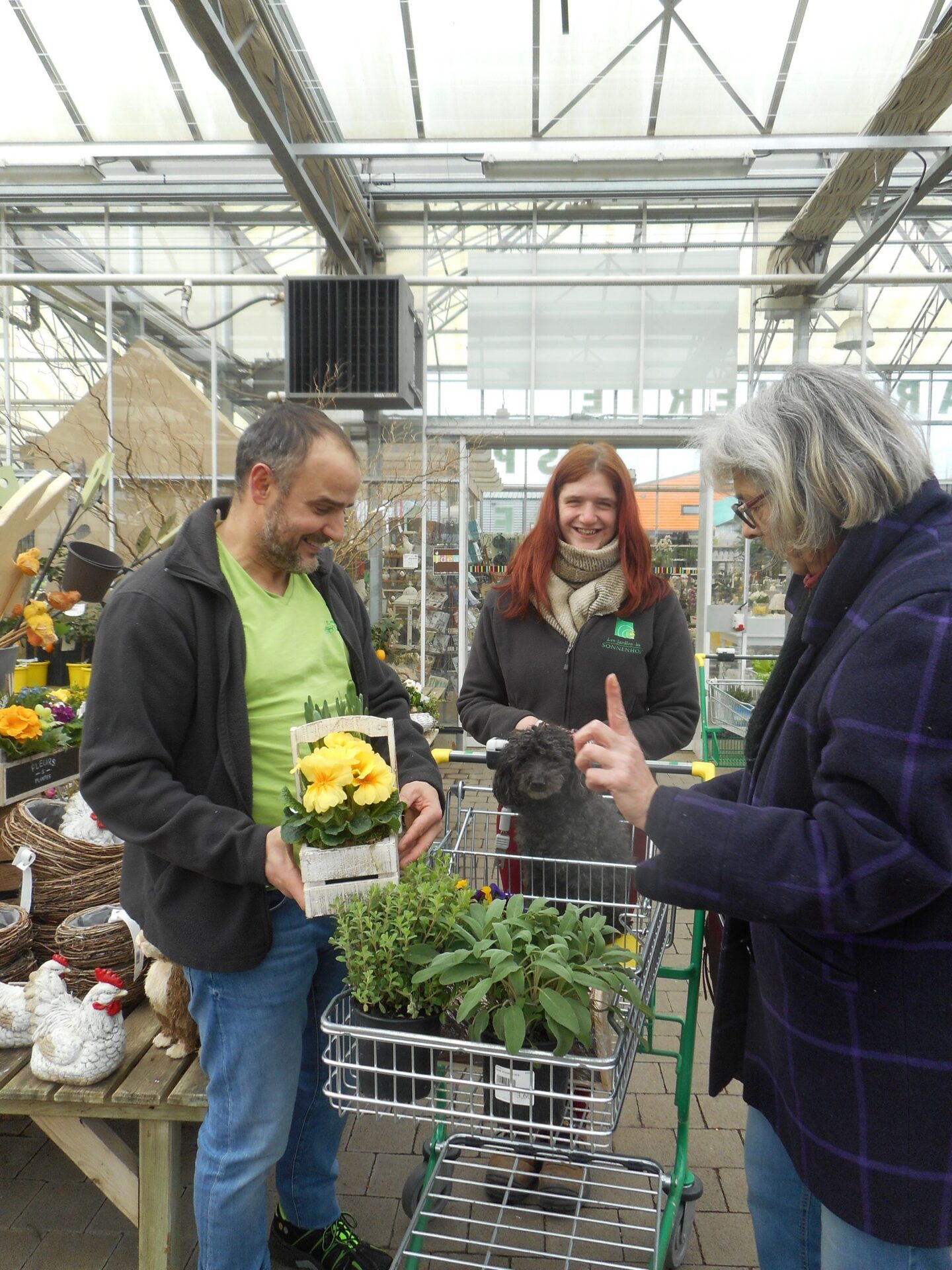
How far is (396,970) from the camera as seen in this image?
4.57 ft

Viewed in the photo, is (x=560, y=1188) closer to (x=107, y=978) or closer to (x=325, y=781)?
(x=107, y=978)

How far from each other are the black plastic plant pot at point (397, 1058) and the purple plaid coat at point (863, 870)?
0.45m

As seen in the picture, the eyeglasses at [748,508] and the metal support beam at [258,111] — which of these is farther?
the metal support beam at [258,111]

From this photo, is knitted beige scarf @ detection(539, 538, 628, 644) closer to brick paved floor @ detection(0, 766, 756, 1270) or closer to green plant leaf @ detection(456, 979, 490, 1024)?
green plant leaf @ detection(456, 979, 490, 1024)

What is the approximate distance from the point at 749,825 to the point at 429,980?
22.5 inches

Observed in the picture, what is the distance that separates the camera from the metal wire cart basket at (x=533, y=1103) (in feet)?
4.41

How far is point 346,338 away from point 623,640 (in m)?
5.53

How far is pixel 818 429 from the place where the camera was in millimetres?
1281

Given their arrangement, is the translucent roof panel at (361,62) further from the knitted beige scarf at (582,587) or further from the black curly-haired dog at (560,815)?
the black curly-haired dog at (560,815)

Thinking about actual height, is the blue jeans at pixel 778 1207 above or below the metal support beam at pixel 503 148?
below

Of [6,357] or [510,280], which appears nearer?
[510,280]

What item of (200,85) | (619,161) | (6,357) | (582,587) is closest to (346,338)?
(200,85)

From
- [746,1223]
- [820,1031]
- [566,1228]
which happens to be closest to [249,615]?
[820,1031]

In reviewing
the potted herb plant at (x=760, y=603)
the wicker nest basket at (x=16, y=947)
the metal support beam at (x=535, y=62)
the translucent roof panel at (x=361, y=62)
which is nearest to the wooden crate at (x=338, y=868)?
the wicker nest basket at (x=16, y=947)
